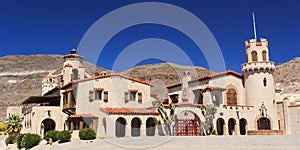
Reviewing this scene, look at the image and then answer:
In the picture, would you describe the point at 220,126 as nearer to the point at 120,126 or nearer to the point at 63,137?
the point at 120,126

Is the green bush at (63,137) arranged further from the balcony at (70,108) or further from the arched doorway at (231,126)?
the arched doorway at (231,126)

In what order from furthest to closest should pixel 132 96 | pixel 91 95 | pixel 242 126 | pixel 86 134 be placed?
pixel 242 126
pixel 132 96
pixel 91 95
pixel 86 134

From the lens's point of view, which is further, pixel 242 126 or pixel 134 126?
pixel 242 126

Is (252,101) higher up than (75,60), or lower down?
lower down

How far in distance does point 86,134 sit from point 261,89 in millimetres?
22553

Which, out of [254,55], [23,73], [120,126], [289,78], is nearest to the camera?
[120,126]

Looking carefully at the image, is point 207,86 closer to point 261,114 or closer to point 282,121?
point 261,114

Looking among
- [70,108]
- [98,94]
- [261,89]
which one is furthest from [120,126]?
[261,89]

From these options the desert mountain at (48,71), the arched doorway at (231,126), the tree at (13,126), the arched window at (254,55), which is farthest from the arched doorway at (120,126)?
the arched window at (254,55)

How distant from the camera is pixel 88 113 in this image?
36750 millimetres

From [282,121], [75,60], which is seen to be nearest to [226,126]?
[282,121]

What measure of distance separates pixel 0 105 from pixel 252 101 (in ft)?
266

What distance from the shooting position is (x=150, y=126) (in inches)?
1527

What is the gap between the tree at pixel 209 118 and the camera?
122 feet
